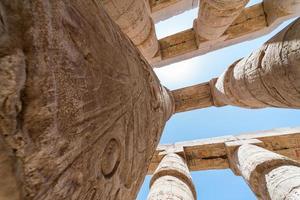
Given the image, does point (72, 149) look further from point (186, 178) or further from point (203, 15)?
point (203, 15)

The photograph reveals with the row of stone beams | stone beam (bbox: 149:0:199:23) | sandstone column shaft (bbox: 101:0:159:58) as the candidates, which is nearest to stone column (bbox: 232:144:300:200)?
the row of stone beams

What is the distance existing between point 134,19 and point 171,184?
3310 mm

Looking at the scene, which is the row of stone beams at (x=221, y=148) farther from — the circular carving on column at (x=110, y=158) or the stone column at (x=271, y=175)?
the circular carving on column at (x=110, y=158)

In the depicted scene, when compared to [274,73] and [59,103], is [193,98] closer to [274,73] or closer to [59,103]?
[274,73]

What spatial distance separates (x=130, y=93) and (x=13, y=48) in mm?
946

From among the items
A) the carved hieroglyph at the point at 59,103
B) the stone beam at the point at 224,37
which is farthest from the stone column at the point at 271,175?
the stone beam at the point at 224,37

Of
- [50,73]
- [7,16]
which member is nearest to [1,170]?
[50,73]

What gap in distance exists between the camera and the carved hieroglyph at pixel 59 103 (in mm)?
620

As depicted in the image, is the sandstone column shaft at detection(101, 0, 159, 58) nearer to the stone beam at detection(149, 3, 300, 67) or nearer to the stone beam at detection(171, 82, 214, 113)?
the stone beam at detection(149, 3, 300, 67)

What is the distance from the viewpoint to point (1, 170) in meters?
0.59

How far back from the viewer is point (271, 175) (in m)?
3.58

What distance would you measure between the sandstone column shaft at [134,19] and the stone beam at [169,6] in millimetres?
785

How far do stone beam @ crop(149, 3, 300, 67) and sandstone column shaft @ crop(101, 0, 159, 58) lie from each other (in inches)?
45.4

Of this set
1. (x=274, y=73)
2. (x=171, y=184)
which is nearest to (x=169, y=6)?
(x=274, y=73)
